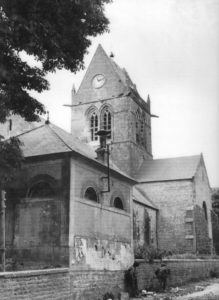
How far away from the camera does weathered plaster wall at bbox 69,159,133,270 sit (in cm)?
1644

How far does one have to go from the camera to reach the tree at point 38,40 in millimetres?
11141

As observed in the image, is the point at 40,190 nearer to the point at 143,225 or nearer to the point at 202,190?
the point at 143,225

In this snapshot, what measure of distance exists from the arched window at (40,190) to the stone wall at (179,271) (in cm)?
617

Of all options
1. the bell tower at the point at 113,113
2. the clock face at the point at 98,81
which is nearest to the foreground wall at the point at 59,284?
the bell tower at the point at 113,113

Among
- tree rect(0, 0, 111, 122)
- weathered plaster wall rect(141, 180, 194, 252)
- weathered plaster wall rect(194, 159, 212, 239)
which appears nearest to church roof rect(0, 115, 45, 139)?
weathered plaster wall rect(141, 180, 194, 252)

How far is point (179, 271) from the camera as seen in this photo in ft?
77.5

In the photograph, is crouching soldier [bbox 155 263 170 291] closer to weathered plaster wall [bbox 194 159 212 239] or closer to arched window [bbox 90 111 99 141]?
weathered plaster wall [bbox 194 159 212 239]

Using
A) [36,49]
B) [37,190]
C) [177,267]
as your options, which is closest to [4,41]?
[36,49]

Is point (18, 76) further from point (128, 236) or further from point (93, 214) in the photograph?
point (128, 236)

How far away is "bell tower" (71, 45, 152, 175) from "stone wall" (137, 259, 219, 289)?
43.4ft

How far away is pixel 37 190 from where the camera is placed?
56.6 ft

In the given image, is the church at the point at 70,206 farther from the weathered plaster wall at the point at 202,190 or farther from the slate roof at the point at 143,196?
the weathered plaster wall at the point at 202,190

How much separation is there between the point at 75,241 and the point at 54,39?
26.1 feet

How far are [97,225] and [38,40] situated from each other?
9.14 meters
